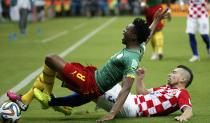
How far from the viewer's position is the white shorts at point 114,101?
9.02 m

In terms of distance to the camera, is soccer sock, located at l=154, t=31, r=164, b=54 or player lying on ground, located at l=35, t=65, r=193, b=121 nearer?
player lying on ground, located at l=35, t=65, r=193, b=121

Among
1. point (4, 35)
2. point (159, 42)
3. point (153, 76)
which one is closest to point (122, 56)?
point (153, 76)

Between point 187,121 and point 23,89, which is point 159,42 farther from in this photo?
point 187,121

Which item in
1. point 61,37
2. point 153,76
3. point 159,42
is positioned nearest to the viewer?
point 153,76

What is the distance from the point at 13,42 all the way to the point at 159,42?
8919 millimetres

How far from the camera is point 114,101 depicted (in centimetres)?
897

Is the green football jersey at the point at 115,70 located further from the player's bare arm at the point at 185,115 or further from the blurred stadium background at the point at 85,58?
the player's bare arm at the point at 185,115

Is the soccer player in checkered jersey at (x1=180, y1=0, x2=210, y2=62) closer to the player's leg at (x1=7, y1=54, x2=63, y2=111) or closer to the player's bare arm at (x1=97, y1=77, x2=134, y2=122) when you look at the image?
the player's leg at (x1=7, y1=54, x2=63, y2=111)

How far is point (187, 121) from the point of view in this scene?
870 cm

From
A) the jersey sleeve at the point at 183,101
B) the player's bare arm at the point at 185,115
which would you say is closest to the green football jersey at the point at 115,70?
the jersey sleeve at the point at 183,101

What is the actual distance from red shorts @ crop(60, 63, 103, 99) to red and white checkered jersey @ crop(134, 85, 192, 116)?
65 centimetres

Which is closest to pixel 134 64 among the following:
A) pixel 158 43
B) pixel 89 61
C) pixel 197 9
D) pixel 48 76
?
pixel 48 76

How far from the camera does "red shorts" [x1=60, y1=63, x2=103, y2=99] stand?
345 inches

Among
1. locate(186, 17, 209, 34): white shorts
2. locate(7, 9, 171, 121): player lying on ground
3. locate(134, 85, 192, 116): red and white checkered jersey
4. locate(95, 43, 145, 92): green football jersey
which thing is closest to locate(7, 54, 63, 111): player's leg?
locate(7, 9, 171, 121): player lying on ground
